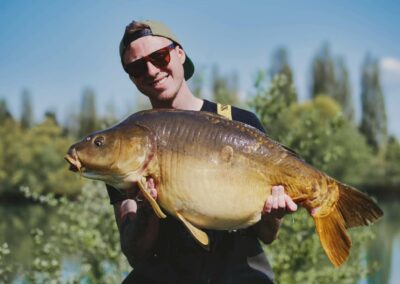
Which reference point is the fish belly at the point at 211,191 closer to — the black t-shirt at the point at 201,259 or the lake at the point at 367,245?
the black t-shirt at the point at 201,259

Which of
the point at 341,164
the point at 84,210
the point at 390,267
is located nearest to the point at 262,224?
the point at 84,210

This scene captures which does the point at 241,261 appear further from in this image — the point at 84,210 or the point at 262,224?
the point at 84,210

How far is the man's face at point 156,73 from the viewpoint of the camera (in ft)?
8.18

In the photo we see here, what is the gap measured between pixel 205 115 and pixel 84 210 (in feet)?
13.3

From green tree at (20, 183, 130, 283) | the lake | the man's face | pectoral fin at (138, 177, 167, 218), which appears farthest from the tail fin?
the lake

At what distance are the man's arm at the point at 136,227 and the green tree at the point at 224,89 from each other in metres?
4.72

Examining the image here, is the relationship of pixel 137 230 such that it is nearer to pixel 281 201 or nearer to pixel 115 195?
pixel 115 195

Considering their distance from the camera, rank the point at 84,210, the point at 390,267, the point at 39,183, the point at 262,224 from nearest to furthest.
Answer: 1. the point at 262,224
2. the point at 84,210
3. the point at 390,267
4. the point at 39,183

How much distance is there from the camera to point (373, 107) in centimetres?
4081

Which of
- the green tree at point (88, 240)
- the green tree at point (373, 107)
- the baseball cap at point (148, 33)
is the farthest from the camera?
the green tree at point (373, 107)

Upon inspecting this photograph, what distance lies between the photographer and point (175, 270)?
253cm

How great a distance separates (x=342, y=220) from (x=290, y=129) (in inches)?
144

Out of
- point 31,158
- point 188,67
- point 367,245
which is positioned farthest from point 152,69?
point 31,158

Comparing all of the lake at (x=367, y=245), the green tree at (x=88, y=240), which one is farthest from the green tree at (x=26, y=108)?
the green tree at (x=88, y=240)
